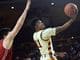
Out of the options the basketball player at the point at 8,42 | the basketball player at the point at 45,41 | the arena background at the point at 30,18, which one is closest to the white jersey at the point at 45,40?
the basketball player at the point at 45,41

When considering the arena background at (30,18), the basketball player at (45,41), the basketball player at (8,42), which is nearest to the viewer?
the basketball player at (8,42)

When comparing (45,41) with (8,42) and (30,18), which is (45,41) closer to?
(8,42)

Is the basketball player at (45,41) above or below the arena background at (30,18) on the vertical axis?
above

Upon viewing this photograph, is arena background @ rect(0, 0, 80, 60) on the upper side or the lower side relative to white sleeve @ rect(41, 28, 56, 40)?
lower

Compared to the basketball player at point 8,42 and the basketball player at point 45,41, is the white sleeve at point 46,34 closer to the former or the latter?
the basketball player at point 45,41

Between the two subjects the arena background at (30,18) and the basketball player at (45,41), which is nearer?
the basketball player at (45,41)

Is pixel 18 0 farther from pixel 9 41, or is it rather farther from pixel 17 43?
pixel 9 41

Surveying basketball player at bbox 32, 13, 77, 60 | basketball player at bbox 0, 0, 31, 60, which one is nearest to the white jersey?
basketball player at bbox 32, 13, 77, 60

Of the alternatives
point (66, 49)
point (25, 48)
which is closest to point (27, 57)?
point (25, 48)

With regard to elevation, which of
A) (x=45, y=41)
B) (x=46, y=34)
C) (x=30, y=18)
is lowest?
(x=30, y=18)

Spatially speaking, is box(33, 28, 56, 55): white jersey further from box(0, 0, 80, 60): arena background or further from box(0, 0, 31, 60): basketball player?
box(0, 0, 80, 60): arena background

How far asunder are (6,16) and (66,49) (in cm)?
173

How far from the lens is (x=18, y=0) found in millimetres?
8023

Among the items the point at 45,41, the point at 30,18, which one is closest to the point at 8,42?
the point at 45,41
